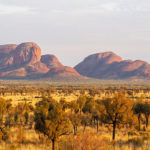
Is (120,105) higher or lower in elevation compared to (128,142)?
higher

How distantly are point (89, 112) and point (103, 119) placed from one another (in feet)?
29.0

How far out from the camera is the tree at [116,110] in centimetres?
1898

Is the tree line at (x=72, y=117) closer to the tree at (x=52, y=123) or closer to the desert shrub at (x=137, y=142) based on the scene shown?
the tree at (x=52, y=123)

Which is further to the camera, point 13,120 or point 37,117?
point 13,120

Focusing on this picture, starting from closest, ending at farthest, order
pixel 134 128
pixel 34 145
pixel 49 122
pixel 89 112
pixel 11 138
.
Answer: pixel 49 122 < pixel 34 145 < pixel 11 138 < pixel 134 128 < pixel 89 112

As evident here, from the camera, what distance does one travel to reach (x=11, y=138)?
19656 mm

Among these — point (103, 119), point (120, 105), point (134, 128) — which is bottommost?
point (134, 128)

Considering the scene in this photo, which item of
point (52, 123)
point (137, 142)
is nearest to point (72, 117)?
point (137, 142)

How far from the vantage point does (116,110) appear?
19.0 meters

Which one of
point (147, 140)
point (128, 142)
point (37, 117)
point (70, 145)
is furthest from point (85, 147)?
point (147, 140)

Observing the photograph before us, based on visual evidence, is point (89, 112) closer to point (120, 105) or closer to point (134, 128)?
point (134, 128)

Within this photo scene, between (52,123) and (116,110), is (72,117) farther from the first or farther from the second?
(52,123)

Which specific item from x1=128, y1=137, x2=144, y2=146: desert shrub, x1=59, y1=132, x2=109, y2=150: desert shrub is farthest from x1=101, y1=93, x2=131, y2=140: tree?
x1=59, y1=132, x2=109, y2=150: desert shrub

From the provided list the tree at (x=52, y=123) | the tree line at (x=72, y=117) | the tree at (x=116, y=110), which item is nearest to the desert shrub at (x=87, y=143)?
the tree at (x=52, y=123)
